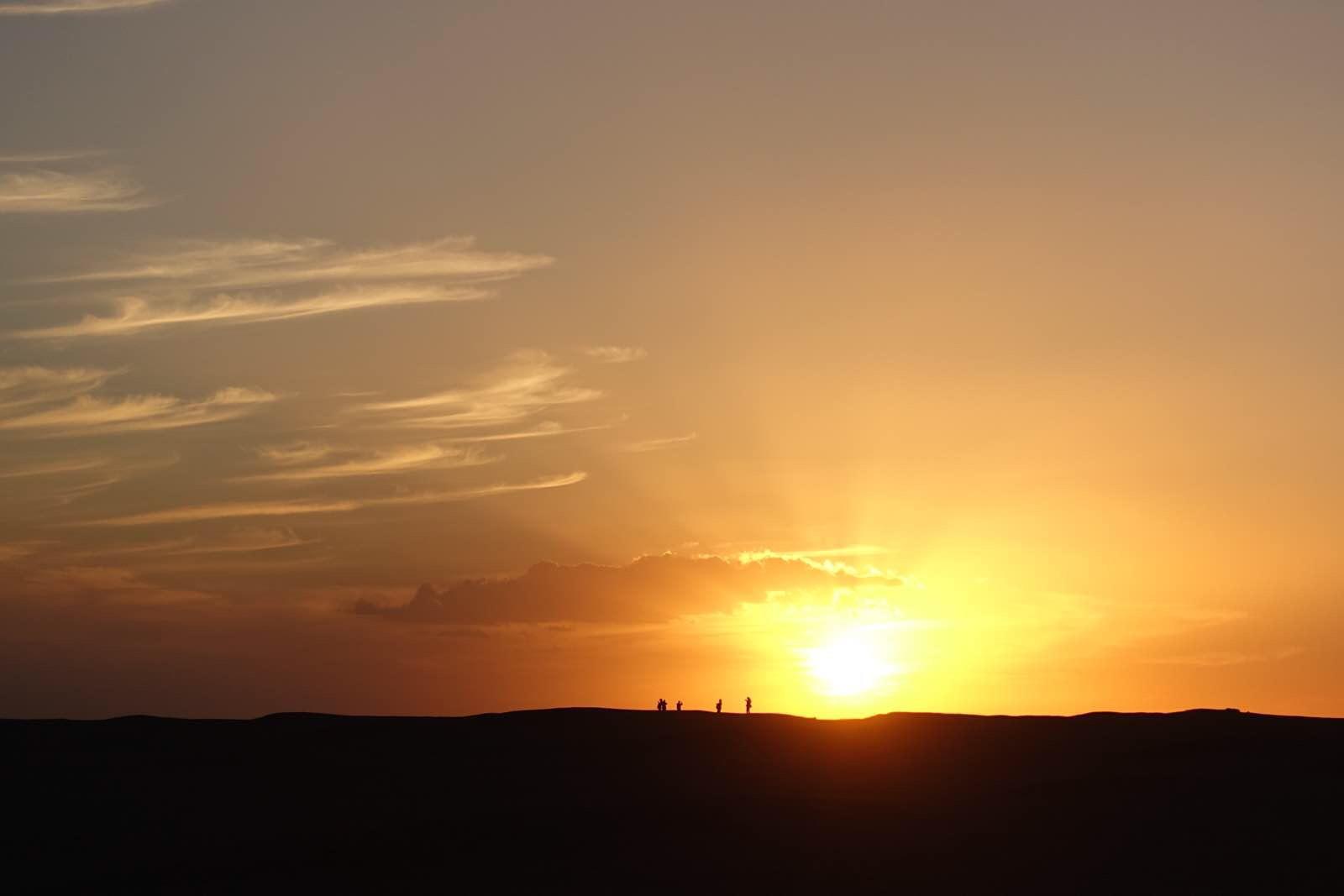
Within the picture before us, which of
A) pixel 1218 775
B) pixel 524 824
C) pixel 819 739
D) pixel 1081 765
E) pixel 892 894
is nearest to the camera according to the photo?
pixel 892 894

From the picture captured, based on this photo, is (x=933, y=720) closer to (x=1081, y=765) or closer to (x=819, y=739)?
(x=819, y=739)

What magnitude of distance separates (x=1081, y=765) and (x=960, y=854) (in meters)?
9.02

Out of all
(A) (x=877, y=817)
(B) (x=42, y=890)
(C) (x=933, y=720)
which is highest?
(C) (x=933, y=720)

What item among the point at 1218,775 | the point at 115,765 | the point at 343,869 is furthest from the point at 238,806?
the point at 1218,775

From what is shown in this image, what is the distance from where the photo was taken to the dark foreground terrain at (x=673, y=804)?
28.8 meters

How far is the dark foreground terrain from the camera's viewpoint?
94.5ft

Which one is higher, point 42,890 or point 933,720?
point 933,720

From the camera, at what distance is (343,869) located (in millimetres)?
28781

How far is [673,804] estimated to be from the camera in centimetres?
3281

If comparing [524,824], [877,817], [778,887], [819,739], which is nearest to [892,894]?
[778,887]

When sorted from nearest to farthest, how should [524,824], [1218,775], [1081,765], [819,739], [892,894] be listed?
1. [892,894]
2. [524,824]
3. [1218,775]
4. [1081,765]
5. [819,739]

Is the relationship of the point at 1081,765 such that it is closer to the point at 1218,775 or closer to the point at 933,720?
the point at 1218,775

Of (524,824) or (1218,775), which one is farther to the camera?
(1218,775)

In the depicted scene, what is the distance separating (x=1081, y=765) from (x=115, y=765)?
24.2 meters
